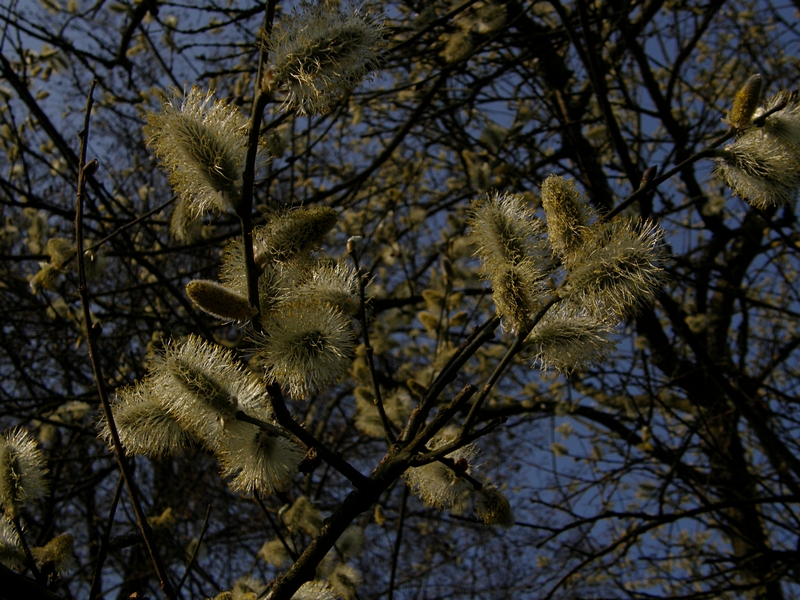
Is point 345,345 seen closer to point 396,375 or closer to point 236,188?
point 236,188

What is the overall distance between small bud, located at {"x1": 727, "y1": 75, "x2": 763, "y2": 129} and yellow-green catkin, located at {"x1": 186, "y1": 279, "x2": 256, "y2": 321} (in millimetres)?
1223

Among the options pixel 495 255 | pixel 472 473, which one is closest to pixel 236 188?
pixel 495 255

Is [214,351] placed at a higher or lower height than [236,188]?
lower

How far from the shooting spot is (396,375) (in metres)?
5.90

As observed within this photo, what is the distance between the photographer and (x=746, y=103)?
1484 mm

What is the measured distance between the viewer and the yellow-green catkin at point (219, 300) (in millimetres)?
1182

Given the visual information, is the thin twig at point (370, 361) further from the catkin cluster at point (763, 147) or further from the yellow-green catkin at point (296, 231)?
the catkin cluster at point (763, 147)

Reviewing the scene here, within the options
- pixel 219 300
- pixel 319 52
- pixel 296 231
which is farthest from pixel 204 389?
pixel 319 52

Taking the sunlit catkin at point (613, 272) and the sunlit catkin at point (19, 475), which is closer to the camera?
the sunlit catkin at point (613, 272)

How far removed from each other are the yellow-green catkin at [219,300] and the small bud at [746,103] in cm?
122

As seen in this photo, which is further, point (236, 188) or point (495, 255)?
point (495, 255)

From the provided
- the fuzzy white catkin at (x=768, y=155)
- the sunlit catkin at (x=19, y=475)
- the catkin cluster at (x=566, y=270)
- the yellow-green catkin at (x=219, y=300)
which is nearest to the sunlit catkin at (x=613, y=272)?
the catkin cluster at (x=566, y=270)

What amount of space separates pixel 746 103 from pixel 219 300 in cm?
128

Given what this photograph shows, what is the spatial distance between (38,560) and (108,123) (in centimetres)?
659
